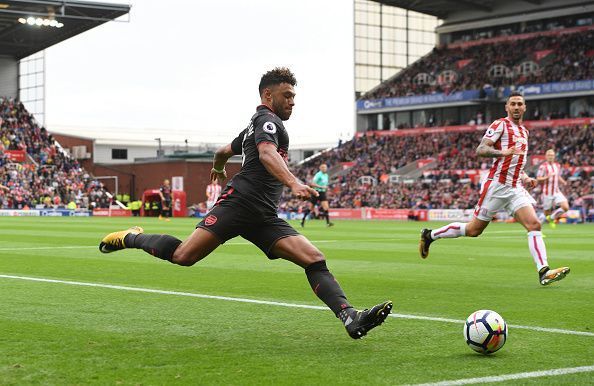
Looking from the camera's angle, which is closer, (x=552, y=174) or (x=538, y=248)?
(x=538, y=248)

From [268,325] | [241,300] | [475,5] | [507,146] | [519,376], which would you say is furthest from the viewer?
[475,5]

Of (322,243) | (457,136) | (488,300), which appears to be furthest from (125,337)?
(457,136)

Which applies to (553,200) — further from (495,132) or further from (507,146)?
(495,132)

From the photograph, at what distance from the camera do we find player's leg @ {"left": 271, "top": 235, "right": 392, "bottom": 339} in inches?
249

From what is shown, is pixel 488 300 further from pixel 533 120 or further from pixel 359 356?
pixel 533 120

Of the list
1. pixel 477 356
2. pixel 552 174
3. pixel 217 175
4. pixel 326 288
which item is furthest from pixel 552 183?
pixel 477 356

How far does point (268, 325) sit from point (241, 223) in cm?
107

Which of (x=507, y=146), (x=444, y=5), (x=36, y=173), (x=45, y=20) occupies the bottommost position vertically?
(x=507, y=146)

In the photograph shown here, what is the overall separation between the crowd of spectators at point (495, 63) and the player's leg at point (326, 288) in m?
52.0

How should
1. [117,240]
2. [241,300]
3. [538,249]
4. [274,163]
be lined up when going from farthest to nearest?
1. [538,249]
2. [241,300]
3. [117,240]
4. [274,163]

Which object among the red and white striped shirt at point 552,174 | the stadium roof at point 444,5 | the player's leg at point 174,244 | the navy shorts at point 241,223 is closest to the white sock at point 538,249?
the navy shorts at point 241,223

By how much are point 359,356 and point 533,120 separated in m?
55.8

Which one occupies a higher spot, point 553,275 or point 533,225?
point 533,225

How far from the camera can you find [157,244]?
7.42 meters
